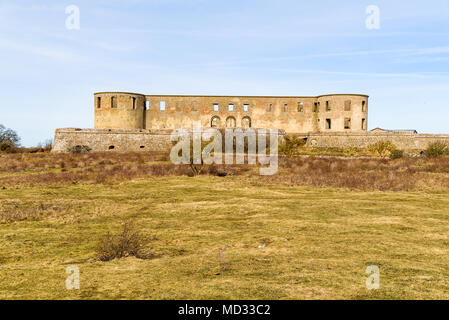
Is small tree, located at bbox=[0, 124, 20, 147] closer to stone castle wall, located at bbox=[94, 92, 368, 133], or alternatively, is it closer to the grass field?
stone castle wall, located at bbox=[94, 92, 368, 133]

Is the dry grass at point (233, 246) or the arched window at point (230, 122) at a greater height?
the arched window at point (230, 122)

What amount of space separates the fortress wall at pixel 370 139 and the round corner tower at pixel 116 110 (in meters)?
18.8

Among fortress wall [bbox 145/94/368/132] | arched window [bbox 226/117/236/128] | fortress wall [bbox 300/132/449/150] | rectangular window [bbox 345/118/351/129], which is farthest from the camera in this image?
arched window [bbox 226/117/236/128]

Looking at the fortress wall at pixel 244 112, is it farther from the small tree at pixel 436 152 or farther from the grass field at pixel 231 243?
the grass field at pixel 231 243

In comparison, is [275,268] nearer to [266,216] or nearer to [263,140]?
[266,216]

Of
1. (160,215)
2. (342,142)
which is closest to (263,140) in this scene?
(342,142)

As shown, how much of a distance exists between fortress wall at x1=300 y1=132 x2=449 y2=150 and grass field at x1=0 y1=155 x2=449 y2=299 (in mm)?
27063

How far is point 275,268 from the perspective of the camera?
4875 millimetres

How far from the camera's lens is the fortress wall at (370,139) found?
125 feet

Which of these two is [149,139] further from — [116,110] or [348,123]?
[348,123]

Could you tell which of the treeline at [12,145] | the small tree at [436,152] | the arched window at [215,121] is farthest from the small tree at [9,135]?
the small tree at [436,152]

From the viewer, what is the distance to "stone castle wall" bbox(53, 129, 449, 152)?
37656 millimetres

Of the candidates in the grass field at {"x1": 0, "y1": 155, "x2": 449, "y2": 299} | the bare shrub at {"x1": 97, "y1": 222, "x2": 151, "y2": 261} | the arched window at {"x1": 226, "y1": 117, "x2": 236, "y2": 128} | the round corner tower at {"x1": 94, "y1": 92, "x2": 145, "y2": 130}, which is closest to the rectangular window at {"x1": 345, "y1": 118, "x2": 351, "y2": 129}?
the arched window at {"x1": 226, "y1": 117, "x2": 236, "y2": 128}
